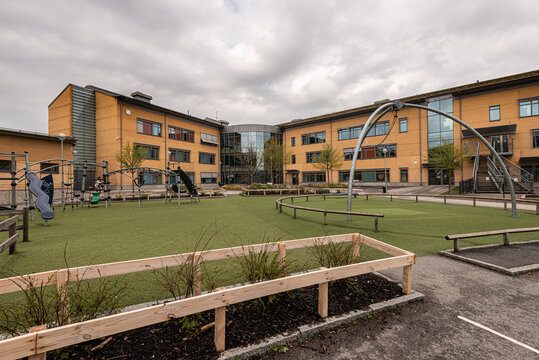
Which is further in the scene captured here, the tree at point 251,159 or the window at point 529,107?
the tree at point 251,159

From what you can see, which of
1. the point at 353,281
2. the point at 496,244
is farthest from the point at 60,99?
the point at 496,244

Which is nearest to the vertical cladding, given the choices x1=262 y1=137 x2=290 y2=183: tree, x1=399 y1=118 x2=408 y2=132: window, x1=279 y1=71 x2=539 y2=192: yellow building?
x1=262 y1=137 x2=290 y2=183: tree

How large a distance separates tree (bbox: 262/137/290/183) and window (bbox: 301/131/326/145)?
4.54m

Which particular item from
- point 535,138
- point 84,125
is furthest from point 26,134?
point 535,138

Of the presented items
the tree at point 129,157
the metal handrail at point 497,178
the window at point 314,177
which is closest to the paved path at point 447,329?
the metal handrail at point 497,178

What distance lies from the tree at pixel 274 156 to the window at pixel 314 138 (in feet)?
14.9

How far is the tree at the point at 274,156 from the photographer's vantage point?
47375 millimetres

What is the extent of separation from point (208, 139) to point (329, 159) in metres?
24.2

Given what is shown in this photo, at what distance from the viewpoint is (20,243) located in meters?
7.04

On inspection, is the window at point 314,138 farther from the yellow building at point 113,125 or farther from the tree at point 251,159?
the yellow building at point 113,125

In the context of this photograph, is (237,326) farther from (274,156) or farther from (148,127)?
(274,156)

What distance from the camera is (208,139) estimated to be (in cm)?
4669

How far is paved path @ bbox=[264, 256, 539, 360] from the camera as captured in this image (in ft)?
8.27

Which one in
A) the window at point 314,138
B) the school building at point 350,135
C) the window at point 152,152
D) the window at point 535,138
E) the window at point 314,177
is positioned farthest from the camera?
the window at point 314,138
